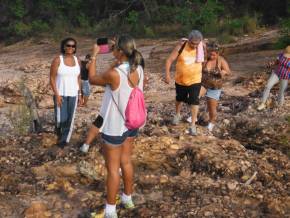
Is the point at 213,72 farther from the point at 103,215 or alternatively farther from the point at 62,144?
the point at 103,215

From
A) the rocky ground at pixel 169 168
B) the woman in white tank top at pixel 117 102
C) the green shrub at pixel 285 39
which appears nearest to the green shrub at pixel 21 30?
the green shrub at pixel 285 39

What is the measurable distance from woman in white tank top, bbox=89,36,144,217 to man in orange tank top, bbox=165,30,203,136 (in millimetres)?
1936

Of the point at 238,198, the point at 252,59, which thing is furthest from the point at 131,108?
the point at 252,59

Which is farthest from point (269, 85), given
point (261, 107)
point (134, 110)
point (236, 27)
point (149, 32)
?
point (149, 32)

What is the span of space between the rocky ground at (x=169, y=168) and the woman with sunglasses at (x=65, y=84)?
30cm

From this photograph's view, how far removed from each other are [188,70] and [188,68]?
0.03 meters

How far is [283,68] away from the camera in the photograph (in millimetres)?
7758

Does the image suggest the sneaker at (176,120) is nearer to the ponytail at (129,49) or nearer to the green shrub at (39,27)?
the ponytail at (129,49)

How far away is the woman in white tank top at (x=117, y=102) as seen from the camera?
3896mm

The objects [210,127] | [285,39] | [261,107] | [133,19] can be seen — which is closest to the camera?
[210,127]

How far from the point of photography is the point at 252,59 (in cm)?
1296

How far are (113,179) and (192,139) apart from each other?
7.39 ft

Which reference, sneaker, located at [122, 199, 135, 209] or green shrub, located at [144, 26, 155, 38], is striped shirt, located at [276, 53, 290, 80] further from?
green shrub, located at [144, 26, 155, 38]

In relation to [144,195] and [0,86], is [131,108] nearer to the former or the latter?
[144,195]
